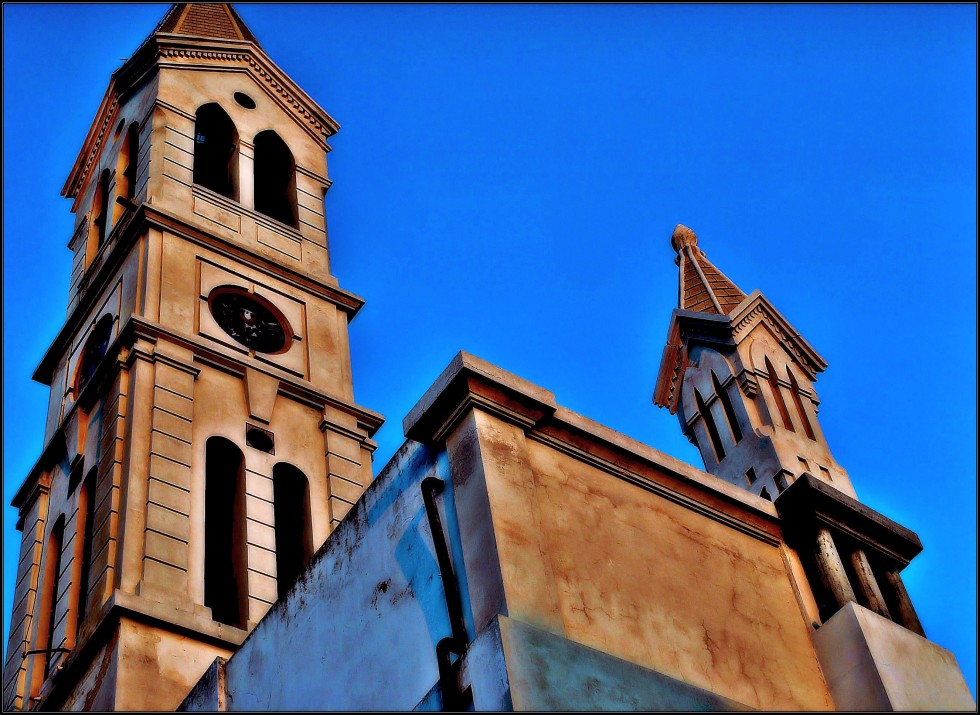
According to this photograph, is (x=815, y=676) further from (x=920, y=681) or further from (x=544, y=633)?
(x=544, y=633)

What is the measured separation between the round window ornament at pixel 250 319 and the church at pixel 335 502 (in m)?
0.06

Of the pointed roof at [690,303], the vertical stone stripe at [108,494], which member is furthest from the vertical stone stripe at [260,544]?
the pointed roof at [690,303]

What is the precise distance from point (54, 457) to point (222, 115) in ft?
28.4

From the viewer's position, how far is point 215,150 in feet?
99.9

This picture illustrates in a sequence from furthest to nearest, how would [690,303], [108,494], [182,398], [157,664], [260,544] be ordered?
[182,398] → [260,544] → [108,494] → [690,303] → [157,664]

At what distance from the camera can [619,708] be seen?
397 inches

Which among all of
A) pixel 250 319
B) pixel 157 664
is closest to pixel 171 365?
pixel 250 319

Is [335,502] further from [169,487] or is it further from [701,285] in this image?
[701,285]

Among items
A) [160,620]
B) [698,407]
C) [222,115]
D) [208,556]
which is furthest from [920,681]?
[222,115]

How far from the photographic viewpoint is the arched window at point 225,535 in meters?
21.0

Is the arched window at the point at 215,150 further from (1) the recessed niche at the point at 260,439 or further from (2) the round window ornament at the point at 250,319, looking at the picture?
(1) the recessed niche at the point at 260,439

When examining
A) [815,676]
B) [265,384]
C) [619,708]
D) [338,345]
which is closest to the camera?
[619,708]

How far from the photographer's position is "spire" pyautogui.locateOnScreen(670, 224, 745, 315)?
19.4m

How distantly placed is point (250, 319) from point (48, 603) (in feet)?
19.0
